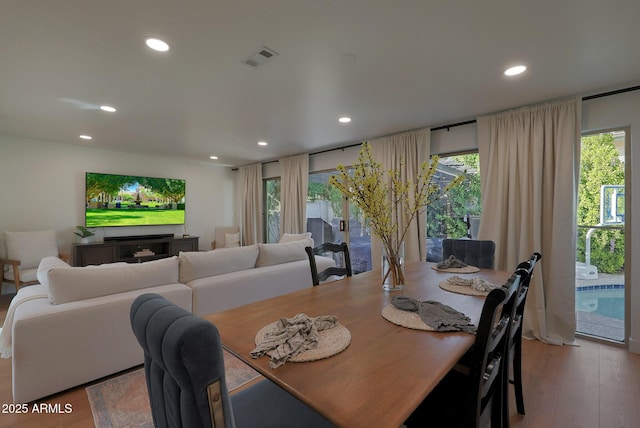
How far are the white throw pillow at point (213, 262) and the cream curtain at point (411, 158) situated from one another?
208 cm

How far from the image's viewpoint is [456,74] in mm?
2383

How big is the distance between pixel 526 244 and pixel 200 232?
6106mm

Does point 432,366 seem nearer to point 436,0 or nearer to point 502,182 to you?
point 436,0

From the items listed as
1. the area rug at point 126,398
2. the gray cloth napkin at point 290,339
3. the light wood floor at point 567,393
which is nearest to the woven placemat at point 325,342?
the gray cloth napkin at point 290,339

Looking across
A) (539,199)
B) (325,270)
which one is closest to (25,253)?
(325,270)

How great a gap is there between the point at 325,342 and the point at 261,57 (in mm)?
2034

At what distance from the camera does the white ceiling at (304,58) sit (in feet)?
5.43

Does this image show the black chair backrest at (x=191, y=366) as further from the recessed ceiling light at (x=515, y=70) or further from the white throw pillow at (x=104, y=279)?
the recessed ceiling light at (x=515, y=70)

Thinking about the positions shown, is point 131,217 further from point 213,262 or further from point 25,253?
point 213,262

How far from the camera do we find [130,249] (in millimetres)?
5367

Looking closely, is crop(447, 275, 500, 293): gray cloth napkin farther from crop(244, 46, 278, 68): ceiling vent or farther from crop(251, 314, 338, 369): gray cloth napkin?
crop(244, 46, 278, 68): ceiling vent

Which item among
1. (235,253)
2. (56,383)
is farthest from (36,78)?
(56,383)

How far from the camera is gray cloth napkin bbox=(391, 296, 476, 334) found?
113cm

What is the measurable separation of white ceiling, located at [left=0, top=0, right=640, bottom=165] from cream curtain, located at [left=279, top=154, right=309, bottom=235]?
73.0 inches
